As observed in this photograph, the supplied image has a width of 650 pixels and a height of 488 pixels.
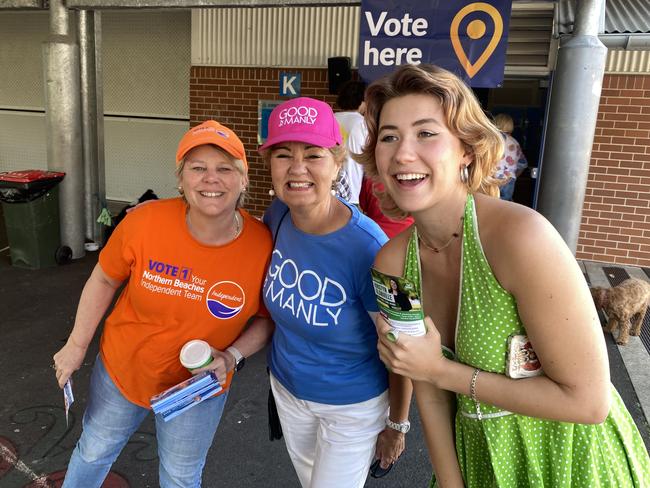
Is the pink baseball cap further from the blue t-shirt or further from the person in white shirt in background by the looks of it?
the person in white shirt in background

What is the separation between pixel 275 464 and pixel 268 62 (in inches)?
271

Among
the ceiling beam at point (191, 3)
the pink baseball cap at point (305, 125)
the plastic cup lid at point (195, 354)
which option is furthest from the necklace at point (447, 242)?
the ceiling beam at point (191, 3)

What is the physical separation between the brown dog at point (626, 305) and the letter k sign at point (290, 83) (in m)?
5.43

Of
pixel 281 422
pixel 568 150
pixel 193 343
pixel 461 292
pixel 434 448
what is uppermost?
pixel 568 150

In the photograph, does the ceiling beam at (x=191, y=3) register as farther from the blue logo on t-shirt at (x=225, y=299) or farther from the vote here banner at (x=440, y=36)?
the blue logo on t-shirt at (x=225, y=299)

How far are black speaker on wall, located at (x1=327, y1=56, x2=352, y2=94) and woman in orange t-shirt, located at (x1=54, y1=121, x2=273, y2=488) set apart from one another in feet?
20.1

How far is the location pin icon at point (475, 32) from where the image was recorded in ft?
17.3

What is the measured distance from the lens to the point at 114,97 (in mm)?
10789

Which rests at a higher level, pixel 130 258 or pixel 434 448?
pixel 130 258

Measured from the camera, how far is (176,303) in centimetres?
215

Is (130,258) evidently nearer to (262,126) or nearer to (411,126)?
(411,126)

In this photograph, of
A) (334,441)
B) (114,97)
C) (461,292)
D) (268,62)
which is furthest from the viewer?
(114,97)

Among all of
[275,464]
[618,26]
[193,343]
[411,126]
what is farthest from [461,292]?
[618,26]

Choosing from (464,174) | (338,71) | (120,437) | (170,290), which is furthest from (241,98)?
(464,174)
